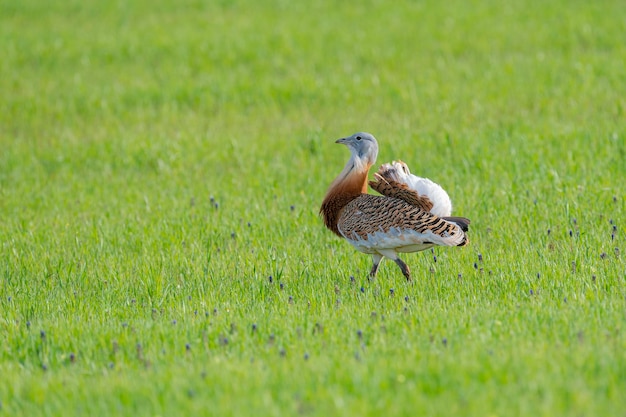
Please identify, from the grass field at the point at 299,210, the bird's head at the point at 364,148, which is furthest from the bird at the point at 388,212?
the grass field at the point at 299,210

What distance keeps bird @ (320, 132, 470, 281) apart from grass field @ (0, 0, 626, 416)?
35 centimetres

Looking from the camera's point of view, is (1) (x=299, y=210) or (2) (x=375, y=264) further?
(1) (x=299, y=210)

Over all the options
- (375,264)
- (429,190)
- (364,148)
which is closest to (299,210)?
(364,148)

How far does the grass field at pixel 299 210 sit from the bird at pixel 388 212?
35cm

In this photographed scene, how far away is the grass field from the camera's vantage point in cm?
448

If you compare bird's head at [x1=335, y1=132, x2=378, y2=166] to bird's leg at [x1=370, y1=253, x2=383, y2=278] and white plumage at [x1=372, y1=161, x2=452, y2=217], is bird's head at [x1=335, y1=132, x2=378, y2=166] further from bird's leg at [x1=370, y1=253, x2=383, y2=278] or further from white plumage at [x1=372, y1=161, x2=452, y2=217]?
bird's leg at [x1=370, y1=253, x2=383, y2=278]

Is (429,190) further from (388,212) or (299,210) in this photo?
(299,210)

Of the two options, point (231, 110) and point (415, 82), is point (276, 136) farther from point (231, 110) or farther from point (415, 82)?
point (415, 82)

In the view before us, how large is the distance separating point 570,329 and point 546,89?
8.17m

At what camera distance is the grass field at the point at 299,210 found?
4.48 metres

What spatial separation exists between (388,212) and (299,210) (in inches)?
99.6

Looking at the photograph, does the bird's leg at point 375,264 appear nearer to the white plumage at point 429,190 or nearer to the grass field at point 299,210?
the grass field at point 299,210

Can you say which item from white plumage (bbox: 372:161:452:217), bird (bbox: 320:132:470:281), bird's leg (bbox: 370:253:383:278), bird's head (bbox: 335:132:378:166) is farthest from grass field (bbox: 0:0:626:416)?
bird's head (bbox: 335:132:378:166)

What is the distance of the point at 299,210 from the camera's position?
8.77 metres
